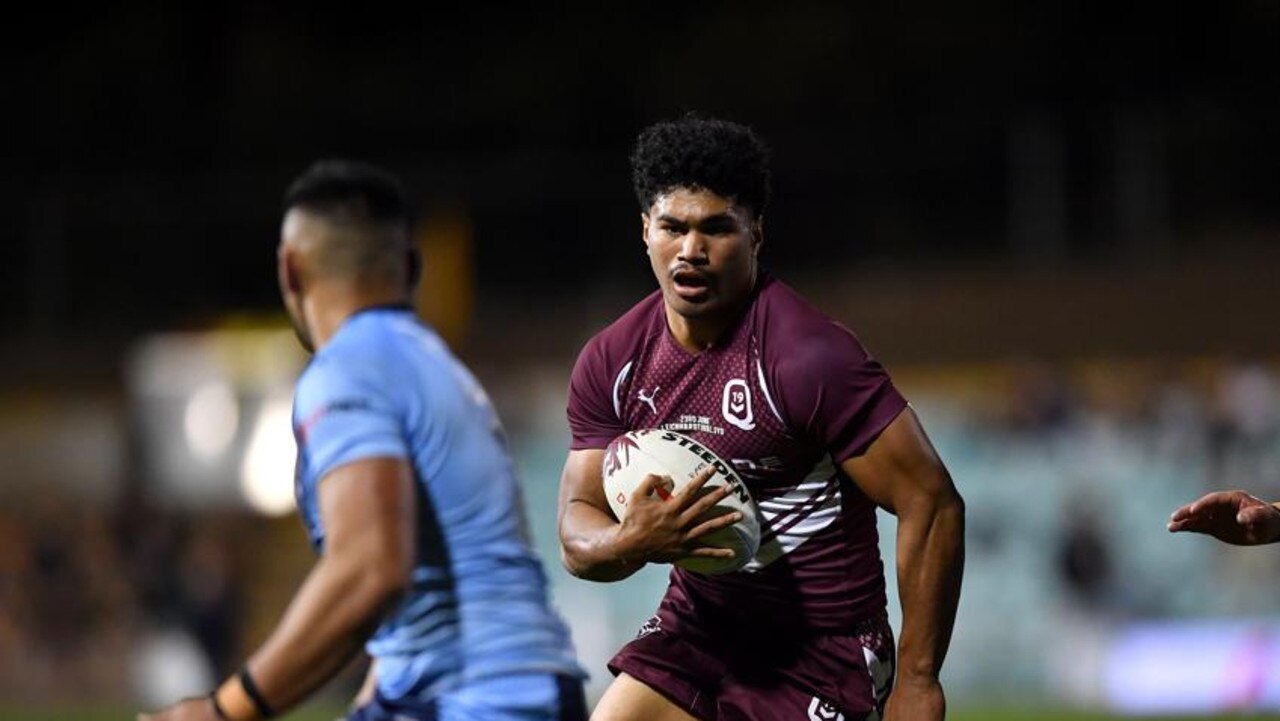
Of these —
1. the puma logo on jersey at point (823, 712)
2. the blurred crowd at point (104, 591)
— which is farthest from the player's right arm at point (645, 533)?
the blurred crowd at point (104, 591)

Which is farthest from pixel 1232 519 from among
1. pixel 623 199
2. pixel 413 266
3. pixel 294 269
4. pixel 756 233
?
pixel 623 199

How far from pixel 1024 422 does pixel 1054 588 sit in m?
1.50

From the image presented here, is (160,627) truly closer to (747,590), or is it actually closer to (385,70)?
(385,70)

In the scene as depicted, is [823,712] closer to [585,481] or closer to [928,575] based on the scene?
[928,575]

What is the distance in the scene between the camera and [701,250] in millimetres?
5141

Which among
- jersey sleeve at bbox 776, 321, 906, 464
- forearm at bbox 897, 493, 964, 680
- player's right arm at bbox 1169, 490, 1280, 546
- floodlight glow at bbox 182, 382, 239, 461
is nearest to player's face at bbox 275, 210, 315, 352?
jersey sleeve at bbox 776, 321, 906, 464

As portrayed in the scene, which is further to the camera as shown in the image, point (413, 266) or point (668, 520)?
point (413, 266)

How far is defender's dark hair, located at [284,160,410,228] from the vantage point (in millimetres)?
5156

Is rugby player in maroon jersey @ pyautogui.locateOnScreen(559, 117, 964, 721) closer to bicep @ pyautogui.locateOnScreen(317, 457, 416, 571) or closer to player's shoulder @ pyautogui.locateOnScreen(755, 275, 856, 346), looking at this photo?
player's shoulder @ pyautogui.locateOnScreen(755, 275, 856, 346)

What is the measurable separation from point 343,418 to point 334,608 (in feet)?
1.52

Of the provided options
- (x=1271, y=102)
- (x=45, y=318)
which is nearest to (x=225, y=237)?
(x=45, y=318)

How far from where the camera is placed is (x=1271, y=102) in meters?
17.9

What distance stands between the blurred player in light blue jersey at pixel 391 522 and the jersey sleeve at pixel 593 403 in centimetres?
50

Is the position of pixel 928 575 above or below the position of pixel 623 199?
below
